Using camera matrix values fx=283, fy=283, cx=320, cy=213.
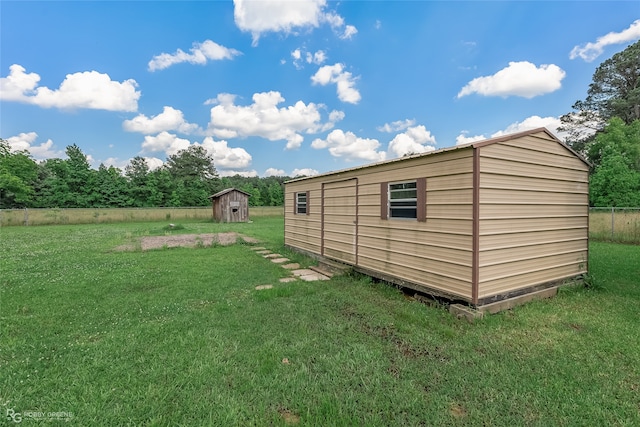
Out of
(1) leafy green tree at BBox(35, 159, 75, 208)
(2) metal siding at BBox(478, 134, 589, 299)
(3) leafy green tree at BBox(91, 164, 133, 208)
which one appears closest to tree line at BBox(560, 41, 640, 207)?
(2) metal siding at BBox(478, 134, 589, 299)

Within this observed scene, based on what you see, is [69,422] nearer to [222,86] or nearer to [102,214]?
[222,86]

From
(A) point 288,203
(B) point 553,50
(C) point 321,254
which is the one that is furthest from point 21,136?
(B) point 553,50

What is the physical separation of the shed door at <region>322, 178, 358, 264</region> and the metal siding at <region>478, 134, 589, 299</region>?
2812mm

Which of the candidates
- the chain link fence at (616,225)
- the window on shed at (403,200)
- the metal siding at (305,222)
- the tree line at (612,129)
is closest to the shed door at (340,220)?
the metal siding at (305,222)

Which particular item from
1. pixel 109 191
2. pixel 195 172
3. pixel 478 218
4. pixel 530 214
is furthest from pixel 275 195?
pixel 478 218

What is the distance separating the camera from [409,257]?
16.1ft

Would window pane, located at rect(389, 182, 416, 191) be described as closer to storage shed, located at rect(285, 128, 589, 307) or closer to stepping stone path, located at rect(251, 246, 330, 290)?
storage shed, located at rect(285, 128, 589, 307)

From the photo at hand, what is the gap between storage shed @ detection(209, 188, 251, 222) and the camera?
71.7 feet

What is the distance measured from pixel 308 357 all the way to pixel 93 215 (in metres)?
24.4

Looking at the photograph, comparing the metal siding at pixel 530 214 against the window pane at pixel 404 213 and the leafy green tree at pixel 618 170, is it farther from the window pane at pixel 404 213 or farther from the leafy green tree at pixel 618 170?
the leafy green tree at pixel 618 170

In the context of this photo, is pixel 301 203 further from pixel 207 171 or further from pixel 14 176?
pixel 207 171

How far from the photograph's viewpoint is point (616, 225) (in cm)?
1078

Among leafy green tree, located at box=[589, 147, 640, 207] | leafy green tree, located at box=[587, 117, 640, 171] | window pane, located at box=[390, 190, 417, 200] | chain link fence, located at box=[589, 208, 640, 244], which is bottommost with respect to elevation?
chain link fence, located at box=[589, 208, 640, 244]

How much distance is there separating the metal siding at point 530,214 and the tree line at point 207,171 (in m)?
15.7
